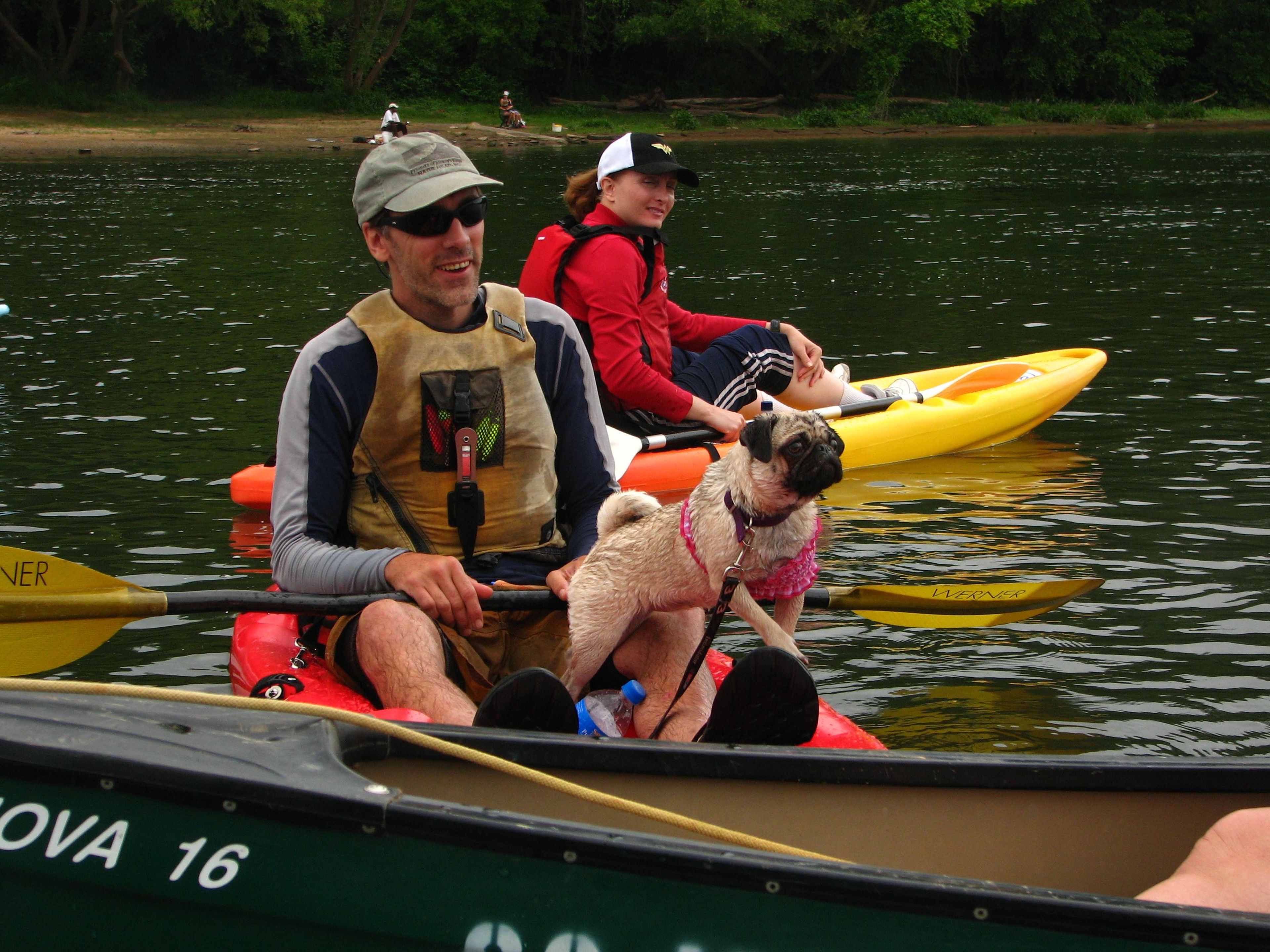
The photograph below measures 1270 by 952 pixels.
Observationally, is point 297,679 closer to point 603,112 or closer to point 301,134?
point 301,134

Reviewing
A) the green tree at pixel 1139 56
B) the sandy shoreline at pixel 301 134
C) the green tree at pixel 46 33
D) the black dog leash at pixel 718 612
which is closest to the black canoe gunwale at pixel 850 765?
the black dog leash at pixel 718 612

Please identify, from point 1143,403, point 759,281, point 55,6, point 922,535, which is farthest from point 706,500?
point 55,6

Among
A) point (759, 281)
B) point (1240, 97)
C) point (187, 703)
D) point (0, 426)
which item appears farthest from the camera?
point (1240, 97)

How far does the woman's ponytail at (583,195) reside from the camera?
6.98m

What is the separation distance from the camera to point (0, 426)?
A: 9367mm

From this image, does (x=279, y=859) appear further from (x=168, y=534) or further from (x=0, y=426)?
(x=0, y=426)

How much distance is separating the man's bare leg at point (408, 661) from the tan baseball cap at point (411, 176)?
3.69ft

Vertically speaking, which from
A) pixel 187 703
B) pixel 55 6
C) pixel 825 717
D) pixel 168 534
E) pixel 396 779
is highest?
pixel 55 6

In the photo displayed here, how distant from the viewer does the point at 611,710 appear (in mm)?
3812

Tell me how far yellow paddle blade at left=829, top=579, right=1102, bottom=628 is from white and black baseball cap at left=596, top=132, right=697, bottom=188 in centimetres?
247

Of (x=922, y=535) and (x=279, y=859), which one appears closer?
(x=279, y=859)

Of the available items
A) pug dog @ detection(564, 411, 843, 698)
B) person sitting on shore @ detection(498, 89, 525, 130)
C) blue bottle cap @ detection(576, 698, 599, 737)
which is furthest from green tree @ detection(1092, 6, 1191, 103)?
blue bottle cap @ detection(576, 698, 599, 737)

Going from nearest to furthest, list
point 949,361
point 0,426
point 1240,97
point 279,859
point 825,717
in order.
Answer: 1. point 279,859
2. point 825,717
3. point 0,426
4. point 949,361
5. point 1240,97

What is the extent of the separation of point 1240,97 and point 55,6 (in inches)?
1699
